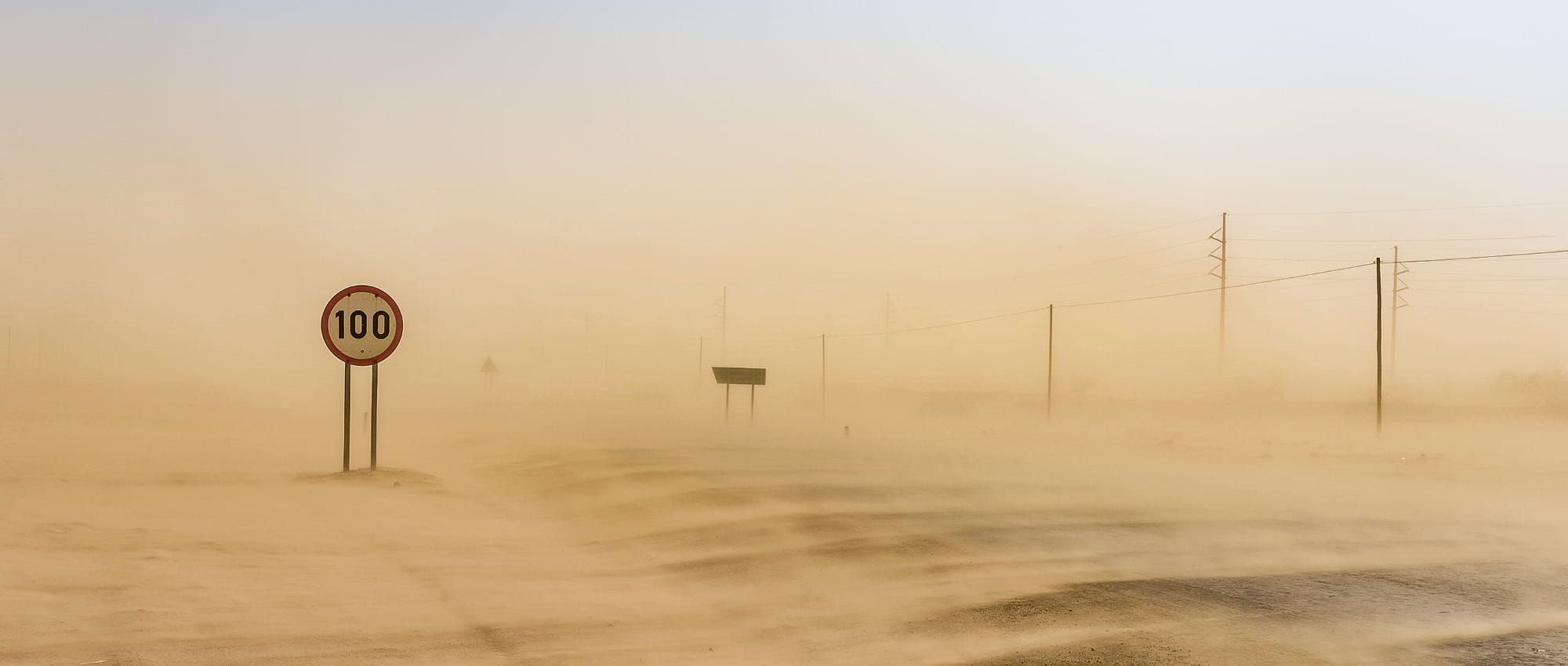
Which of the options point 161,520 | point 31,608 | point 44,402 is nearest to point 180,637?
point 31,608

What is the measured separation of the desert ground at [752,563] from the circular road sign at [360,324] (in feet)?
4.73

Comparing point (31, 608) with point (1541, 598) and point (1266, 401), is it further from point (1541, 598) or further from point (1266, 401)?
point (1266, 401)

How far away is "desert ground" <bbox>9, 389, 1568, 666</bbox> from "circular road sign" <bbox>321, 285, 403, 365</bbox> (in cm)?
144

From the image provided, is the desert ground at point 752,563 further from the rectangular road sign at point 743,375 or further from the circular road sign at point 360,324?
the rectangular road sign at point 743,375

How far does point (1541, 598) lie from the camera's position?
27.9 feet

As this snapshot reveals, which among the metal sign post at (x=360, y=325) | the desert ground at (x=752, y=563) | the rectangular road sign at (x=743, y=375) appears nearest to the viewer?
the desert ground at (x=752, y=563)

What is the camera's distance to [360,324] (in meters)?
14.8

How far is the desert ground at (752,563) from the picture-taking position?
670 centimetres

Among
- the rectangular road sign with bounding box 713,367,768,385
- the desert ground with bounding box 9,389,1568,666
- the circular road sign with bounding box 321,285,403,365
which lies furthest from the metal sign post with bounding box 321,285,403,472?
the rectangular road sign with bounding box 713,367,768,385

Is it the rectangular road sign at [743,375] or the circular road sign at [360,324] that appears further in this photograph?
the rectangular road sign at [743,375]

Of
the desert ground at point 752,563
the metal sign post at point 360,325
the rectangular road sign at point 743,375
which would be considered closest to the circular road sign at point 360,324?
the metal sign post at point 360,325

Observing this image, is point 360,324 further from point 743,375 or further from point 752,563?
point 743,375

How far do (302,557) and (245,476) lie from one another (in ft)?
20.3

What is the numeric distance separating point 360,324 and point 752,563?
6961mm
